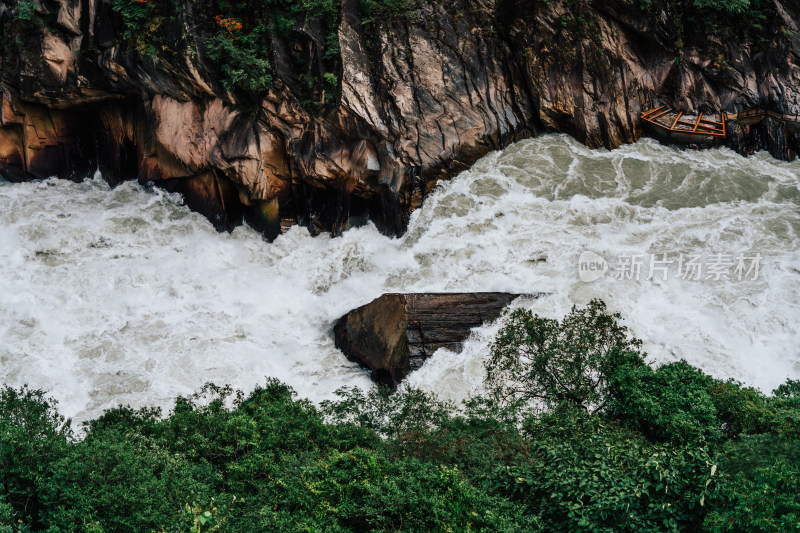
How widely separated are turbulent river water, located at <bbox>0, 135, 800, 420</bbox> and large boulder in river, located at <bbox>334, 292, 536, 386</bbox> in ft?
1.16

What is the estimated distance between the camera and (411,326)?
17.1 metres

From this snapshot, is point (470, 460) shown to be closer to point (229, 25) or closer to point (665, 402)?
point (665, 402)

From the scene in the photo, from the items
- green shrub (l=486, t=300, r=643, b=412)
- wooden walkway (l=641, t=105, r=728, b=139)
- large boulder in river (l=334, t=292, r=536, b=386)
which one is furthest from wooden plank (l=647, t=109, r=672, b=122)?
green shrub (l=486, t=300, r=643, b=412)

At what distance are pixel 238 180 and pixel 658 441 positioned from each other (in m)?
13.8

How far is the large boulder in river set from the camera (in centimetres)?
1688

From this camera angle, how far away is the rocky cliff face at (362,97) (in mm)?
21062

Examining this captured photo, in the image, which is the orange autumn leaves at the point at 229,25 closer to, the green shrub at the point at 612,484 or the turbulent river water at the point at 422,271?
the turbulent river water at the point at 422,271

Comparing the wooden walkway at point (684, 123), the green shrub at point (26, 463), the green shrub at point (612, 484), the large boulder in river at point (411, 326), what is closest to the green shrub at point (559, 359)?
the green shrub at point (612, 484)

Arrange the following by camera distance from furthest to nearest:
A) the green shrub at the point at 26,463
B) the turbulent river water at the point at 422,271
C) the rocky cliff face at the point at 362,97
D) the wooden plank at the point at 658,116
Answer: the wooden plank at the point at 658,116 < the rocky cliff face at the point at 362,97 < the turbulent river water at the point at 422,271 < the green shrub at the point at 26,463

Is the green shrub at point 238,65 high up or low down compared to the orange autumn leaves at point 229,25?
down

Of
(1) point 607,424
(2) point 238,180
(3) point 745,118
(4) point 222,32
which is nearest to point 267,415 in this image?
(1) point 607,424

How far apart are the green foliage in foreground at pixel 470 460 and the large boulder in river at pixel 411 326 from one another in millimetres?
2911

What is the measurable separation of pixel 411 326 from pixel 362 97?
6.92 metres

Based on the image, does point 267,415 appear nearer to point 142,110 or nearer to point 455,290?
point 455,290
